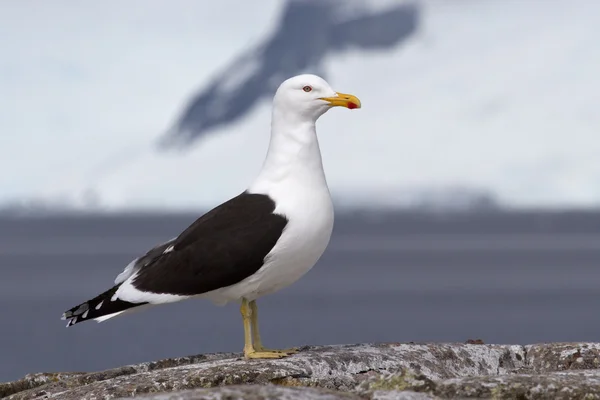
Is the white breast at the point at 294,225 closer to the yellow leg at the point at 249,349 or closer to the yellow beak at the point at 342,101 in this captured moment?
→ the yellow leg at the point at 249,349

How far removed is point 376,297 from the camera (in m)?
92.6

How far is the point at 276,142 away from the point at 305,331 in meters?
46.2

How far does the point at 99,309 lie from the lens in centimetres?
1307

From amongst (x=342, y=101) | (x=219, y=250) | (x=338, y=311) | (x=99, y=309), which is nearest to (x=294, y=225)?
(x=219, y=250)

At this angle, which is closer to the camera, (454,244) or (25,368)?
(25,368)

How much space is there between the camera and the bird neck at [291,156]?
1327 centimetres

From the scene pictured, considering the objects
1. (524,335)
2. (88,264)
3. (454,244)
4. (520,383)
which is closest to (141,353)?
(524,335)

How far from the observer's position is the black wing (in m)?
12.7

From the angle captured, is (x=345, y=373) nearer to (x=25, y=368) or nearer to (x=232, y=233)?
(x=232, y=233)

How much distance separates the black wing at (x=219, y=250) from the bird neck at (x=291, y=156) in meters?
0.31

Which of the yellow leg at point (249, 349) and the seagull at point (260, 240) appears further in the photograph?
the seagull at point (260, 240)

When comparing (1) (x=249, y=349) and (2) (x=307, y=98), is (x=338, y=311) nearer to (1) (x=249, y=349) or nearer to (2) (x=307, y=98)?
→ (2) (x=307, y=98)

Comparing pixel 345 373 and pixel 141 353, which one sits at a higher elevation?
pixel 141 353

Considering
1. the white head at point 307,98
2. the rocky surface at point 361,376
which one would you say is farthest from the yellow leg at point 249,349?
the white head at point 307,98
